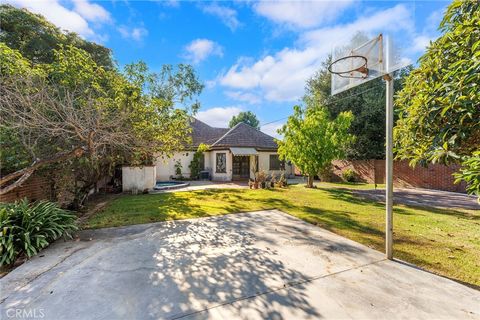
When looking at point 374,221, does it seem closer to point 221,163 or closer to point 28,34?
point 221,163

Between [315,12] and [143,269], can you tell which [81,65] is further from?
[315,12]

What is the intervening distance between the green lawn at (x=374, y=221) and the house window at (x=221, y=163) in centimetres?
1150

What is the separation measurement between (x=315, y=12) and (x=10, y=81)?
1160 centimetres

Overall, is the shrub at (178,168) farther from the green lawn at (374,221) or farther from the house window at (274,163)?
the green lawn at (374,221)

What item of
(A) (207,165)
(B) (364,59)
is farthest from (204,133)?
(B) (364,59)

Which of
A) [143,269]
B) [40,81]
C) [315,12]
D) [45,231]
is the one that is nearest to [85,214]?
[45,231]

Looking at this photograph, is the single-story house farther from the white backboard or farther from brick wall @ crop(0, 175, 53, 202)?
the white backboard

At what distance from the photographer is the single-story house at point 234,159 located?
24.8 m

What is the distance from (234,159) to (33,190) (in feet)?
62.4

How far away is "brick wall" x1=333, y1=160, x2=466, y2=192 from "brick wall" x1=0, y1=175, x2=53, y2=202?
80.0 feet

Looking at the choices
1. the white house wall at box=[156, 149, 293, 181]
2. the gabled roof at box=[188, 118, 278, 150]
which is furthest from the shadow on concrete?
the gabled roof at box=[188, 118, 278, 150]

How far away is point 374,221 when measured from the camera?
867cm

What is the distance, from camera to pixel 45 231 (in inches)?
235

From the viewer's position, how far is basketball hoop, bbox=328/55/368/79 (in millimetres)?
5836
